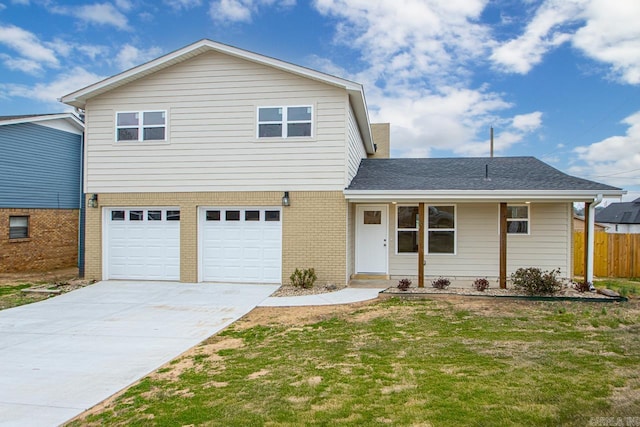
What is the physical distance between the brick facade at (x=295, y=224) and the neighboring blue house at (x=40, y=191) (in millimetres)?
5688

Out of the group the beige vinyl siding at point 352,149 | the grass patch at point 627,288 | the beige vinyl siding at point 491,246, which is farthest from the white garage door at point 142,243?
the grass patch at point 627,288

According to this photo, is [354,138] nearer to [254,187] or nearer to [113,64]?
[254,187]

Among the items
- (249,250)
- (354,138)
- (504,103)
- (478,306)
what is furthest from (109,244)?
(504,103)

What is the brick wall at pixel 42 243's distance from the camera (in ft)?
50.0

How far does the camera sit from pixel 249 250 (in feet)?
39.9

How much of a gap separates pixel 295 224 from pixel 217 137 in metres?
3.40

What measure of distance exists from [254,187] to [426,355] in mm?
7517

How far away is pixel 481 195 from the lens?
11.0 meters

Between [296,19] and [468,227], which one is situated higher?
[296,19]

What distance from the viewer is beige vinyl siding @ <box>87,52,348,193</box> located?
11594mm

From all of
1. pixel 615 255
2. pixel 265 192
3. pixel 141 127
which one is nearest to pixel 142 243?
pixel 141 127

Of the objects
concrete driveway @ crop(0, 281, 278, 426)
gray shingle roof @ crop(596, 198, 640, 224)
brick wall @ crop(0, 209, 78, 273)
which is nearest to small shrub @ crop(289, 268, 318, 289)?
concrete driveway @ crop(0, 281, 278, 426)

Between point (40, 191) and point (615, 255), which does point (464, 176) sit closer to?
point (615, 255)

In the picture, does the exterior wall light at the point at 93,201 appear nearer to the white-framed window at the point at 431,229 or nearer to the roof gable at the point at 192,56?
the roof gable at the point at 192,56
